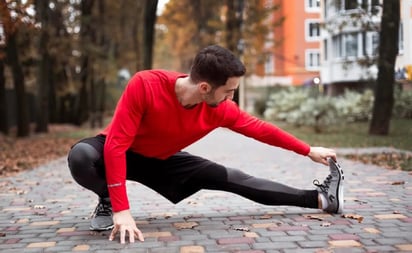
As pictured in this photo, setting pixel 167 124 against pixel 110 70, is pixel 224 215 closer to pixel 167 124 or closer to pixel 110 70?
pixel 167 124

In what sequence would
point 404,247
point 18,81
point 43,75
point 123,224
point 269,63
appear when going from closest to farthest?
point 404,247 → point 123,224 → point 18,81 → point 43,75 → point 269,63

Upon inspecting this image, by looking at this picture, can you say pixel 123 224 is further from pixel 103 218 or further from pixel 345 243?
pixel 345 243

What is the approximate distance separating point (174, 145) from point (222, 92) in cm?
68

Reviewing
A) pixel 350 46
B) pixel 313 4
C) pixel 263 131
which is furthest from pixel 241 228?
pixel 350 46

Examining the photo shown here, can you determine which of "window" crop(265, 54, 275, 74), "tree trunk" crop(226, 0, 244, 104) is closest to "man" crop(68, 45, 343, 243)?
"tree trunk" crop(226, 0, 244, 104)

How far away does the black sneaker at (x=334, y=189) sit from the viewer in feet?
15.1

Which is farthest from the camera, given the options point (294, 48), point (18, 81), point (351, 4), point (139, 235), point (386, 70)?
point (294, 48)

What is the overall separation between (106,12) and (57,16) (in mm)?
5901

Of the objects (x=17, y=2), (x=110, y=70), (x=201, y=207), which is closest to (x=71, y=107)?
(x=110, y=70)

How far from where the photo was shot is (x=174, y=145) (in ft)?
13.8

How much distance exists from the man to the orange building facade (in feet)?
82.0

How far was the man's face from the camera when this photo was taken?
12.2 ft

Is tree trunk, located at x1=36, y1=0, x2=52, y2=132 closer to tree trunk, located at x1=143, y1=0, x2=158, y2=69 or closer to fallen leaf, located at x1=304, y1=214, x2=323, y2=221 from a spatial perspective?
tree trunk, located at x1=143, y1=0, x2=158, y2=69

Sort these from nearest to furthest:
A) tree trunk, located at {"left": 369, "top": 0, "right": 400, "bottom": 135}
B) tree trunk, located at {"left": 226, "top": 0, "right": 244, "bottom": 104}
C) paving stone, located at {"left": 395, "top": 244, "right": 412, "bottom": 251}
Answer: paving stone, located at {"left": 395, "top": 244, "right": 412, "bottom": 251}
tree trunk, located at {"left": 369, "top": 0, "right": 400, "bottom": 135}
tree trunk, located at {"left": 226, "top": 0, "right": 244, "bottom": 104}
